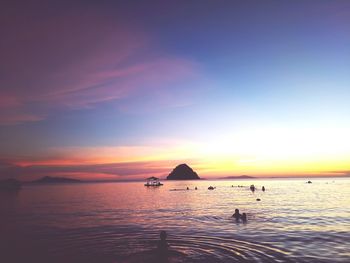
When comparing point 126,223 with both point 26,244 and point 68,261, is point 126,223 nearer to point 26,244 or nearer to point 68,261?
point 26,244

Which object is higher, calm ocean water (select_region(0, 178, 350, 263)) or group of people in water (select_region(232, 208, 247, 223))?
group of people in water (select_region(232, 208, 247, 223))

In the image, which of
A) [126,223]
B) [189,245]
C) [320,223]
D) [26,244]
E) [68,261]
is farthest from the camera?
[126,223]

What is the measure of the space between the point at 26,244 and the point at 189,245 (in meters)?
17.1

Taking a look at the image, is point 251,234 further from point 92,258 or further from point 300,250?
point 92,258

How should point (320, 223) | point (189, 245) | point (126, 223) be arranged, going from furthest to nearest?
point (126, 223) → point (320, 223) → point (189, 245)

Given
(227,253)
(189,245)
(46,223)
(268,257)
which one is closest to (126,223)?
(46,223)

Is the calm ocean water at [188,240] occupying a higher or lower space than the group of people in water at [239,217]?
lower

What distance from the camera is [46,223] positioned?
4653cm

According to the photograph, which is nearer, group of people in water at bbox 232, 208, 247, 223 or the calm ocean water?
the calm ocean water

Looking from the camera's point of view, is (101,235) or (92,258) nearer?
(92,258)

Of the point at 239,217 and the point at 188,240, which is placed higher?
the point at 239,217

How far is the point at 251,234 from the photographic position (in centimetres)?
3300

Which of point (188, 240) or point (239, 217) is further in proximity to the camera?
point (239, 217)

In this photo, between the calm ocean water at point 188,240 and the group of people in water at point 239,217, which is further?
the group of people in water at point 239,217
